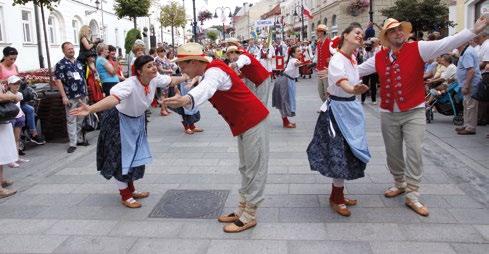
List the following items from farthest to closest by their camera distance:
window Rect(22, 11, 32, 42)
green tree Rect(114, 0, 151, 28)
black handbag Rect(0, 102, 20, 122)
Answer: green tree Rect(114, 0, 151, 28) → window Rect(22, 11, 32, 42) → black handbag Rect(0, 102, 20, 122)

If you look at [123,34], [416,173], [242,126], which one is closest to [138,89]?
[242,126]

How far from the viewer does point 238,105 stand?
3.91 m

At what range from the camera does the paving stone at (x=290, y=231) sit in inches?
Answer: 155

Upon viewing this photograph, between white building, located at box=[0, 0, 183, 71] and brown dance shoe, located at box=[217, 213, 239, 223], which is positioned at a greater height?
white building, located at box=[0, 0, 183, 71]

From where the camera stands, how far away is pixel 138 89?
4566mm

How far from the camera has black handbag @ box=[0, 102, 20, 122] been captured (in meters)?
5.28

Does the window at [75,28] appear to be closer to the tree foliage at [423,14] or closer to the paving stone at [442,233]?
the tree foliage at [423,14]

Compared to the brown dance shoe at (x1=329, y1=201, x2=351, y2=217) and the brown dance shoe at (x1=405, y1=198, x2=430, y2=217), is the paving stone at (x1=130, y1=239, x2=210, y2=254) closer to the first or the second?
the brown dance shoe at (x1=329, y1=201, x2=351, y2=217)

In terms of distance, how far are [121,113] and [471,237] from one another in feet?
11.5

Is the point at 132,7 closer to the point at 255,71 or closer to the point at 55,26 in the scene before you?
the point at 55,26

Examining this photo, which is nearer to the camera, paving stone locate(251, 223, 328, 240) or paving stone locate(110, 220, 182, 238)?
paving stone locate(251, 223, 328, 240)

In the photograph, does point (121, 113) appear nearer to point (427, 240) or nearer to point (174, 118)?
point (427, 240)

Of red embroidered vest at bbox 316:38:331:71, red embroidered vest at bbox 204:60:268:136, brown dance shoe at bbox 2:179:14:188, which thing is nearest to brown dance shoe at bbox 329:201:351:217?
red embroidered vest at bbox 204:60:268:136

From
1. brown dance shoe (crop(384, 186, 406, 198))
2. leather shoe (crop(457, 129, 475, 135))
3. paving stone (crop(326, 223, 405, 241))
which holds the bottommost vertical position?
paving stone (crop(326, 223, 405, 241))
